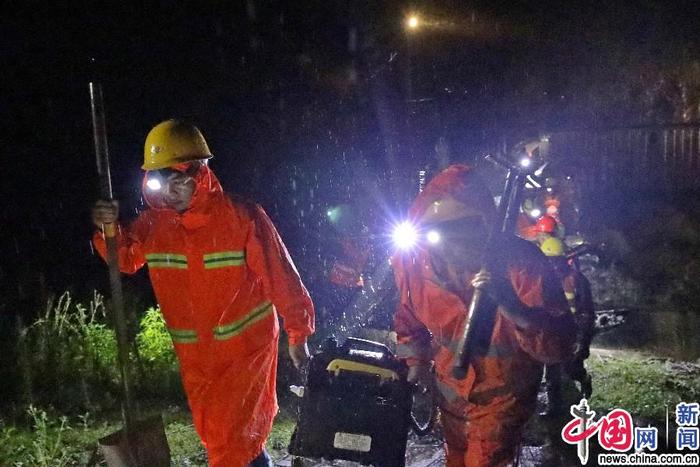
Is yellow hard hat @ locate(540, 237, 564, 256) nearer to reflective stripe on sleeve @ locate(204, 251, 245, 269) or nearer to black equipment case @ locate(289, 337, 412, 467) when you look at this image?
black equipment case @ locate(289, 337, 412, 467)

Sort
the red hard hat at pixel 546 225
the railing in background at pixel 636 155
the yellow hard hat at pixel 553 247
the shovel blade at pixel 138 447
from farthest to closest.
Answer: the railing in background at pixel 636 155
the red hard hat at pixel 546 225
the yellow hard hat at pixel 553 247
the shovel blade at pixel 138 447

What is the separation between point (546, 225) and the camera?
233 inches

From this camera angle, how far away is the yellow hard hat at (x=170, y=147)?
133 inches

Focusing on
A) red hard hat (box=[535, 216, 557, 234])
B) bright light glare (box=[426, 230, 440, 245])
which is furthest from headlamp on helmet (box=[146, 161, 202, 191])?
red hard hat (box=[535, 216, 557, 234])

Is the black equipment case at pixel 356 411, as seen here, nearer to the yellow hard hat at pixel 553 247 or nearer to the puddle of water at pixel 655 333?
the yellow hard hat at pixel 553 247

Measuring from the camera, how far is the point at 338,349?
3430 mm

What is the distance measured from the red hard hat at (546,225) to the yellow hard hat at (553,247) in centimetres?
13

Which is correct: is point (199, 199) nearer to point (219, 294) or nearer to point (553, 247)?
point (219, 294)

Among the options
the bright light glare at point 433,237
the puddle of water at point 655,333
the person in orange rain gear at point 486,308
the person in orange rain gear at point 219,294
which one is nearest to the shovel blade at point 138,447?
the person in orange rain gear at point 219,294

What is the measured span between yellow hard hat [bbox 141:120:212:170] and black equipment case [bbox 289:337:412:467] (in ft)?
4.19

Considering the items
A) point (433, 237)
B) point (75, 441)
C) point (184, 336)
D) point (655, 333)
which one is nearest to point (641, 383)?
point (655, 333)

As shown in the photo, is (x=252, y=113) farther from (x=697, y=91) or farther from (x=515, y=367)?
(x=697, y=91)

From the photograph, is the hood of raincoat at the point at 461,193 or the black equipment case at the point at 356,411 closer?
the hood of raincoat at the point at 461,193

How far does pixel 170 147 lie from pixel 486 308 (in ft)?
5.94
